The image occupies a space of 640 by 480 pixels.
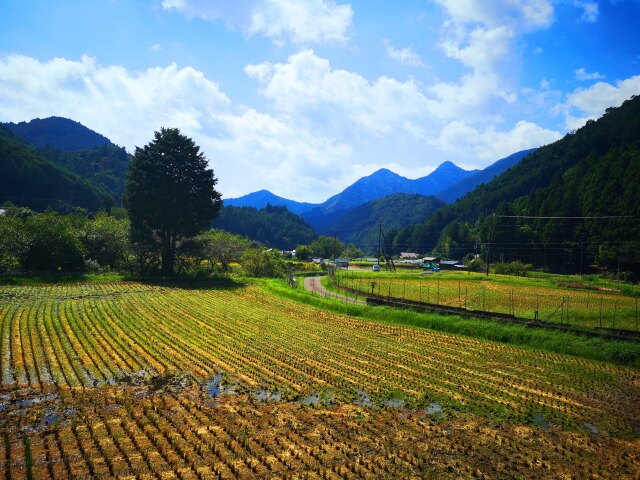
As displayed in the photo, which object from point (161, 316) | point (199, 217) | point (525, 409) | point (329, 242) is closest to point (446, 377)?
point (525, 409)

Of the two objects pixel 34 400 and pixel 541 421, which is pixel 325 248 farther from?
pixel 34 400

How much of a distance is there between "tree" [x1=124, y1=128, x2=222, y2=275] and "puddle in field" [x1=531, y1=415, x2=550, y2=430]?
131 ft

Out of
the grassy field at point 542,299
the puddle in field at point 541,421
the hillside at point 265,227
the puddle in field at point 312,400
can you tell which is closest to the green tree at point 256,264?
the grassy field at point 542,299

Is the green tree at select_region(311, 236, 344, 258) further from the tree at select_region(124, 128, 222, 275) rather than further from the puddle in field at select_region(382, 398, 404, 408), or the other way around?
the puddle in field at select_region(382, 398, 404, 408)

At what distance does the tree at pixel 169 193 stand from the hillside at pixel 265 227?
11520 centimetres

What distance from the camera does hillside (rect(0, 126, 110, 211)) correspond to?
97500mm

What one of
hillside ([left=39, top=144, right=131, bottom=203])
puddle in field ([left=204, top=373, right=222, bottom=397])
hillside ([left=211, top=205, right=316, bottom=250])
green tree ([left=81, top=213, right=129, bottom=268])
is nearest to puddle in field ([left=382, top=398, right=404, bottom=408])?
puddle in field ([left=204, top=373, right=222, bottom=397])

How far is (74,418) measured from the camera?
432 inches

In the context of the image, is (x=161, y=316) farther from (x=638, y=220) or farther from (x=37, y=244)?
(x=638, y=220)

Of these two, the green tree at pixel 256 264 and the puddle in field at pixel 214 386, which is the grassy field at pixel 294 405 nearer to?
the puddle in field at pixel 214 386

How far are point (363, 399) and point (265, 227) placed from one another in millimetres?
162045

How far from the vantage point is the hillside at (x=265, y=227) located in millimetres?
164875

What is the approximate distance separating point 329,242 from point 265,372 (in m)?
104

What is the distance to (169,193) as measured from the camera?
4541 centimetres
